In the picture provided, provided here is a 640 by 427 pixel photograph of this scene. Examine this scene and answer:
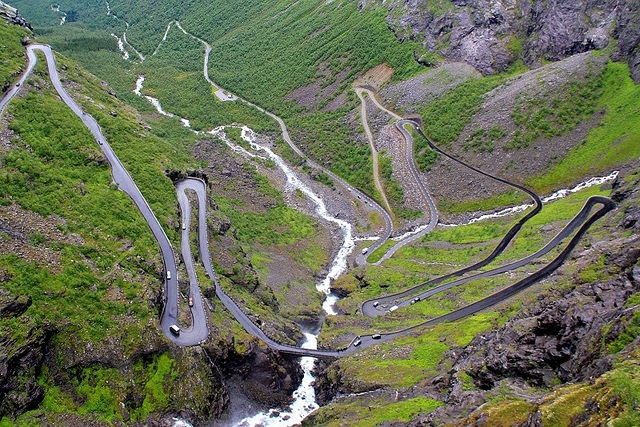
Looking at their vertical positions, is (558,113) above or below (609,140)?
above

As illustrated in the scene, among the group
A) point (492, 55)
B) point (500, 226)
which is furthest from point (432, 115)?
point (500, 226)

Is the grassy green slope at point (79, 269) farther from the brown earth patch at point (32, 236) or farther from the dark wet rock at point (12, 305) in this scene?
the dark wet rock at point (12, 305)

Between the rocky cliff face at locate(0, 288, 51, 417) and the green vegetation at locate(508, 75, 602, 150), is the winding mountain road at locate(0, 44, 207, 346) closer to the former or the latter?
the rocky cliff face at locate(0, 288, 51, 417)

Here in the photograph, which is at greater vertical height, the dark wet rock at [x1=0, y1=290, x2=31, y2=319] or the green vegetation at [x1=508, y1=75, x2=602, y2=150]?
the dark wet rock at [x1=0, y1=290, x2=31, y2=319]

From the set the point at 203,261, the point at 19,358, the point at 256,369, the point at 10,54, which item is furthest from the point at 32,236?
the point at 10,54

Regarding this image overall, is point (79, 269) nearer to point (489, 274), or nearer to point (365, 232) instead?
point (489, 274)

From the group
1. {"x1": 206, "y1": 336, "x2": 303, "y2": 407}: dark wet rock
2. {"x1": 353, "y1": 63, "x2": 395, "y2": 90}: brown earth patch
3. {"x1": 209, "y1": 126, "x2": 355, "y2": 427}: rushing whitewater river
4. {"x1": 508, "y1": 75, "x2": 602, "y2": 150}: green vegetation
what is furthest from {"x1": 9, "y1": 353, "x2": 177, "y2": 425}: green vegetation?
{"x1": 353, "y1": 63, "x2": 395, "y2": 90}: brown earth patch

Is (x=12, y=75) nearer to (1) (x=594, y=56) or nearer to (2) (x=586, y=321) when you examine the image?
(2) (x=586, y=321)

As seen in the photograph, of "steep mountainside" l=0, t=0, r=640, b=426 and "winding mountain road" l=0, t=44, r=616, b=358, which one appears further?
"winding mountain road" l=0, t=44, r=616, b=358

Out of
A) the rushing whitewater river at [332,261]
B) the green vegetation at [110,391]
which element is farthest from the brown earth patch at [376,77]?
the green vegetation at [110,391]
